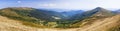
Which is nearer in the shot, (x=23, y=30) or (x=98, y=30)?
(x=98, y=30)

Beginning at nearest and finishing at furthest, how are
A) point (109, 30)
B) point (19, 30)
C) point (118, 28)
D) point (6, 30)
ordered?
point (118, 28), point (109, 30), point (6, 30), point (19, 30)

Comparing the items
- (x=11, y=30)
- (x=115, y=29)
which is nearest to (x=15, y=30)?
(x=11, y=30)

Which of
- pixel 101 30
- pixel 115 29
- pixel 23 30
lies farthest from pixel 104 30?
pixel 23 30

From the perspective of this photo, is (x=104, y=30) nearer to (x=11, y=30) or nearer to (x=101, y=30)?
(x=101, y=30)

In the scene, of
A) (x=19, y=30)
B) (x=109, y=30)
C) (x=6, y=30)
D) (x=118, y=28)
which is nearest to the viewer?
(x=118, y=28)

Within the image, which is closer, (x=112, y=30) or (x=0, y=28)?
(x=112, y=30)

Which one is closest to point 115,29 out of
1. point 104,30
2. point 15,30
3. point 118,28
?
point 118,28

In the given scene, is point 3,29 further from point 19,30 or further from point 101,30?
point 101,30

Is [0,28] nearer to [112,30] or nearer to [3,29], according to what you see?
[3,29]
